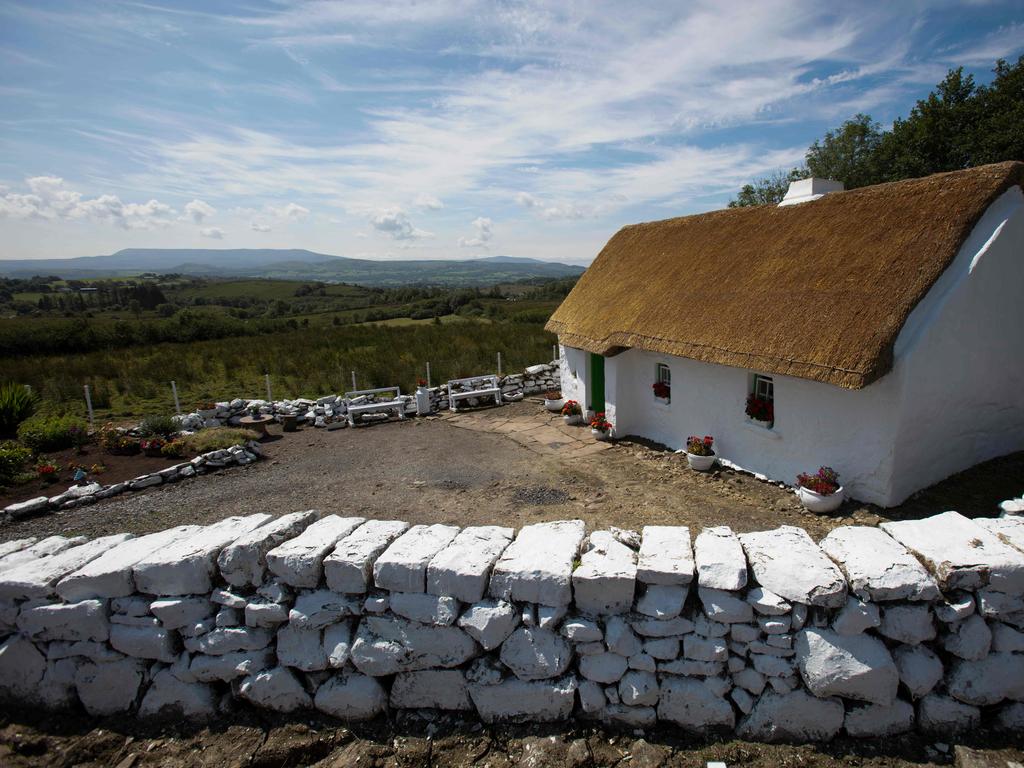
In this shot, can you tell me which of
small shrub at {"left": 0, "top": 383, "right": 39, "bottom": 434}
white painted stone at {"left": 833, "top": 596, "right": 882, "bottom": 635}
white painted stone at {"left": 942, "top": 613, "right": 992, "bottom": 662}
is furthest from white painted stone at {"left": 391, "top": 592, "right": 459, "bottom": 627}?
small shrub at {"left": 0, "top": 383, "right": 39, "bottom": 434}

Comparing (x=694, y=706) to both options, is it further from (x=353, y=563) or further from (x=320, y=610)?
(x=320, y=610)

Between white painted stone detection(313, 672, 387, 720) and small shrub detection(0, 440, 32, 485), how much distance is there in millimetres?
9989

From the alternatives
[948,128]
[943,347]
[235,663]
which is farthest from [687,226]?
[948,128]

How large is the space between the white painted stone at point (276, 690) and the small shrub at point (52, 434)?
1106cm

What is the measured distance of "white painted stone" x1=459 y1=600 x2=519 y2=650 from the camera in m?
3.48

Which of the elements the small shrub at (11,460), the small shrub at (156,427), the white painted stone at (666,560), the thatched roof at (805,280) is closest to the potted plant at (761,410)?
the thatched roof at (805,280)

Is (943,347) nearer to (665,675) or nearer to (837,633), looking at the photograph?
(837,633)

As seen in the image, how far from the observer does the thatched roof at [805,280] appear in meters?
7.18

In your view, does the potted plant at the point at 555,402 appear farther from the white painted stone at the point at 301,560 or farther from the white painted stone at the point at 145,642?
the white painted stone at the point at 145,642

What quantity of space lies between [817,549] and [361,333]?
29.3 m

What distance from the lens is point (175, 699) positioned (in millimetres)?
3826

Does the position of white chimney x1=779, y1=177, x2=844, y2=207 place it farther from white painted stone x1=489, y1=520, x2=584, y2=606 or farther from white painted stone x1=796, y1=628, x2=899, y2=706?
white painted stone x1=489, y1=520, x2=584, y2=606

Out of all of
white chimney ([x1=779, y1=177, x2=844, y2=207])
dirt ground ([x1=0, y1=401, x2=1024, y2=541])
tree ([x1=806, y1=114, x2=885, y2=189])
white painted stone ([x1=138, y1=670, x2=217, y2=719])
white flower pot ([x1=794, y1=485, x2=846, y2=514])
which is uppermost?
tree ([x1=806, y1=114, x2=885, y2=189])

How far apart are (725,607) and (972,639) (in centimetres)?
147
